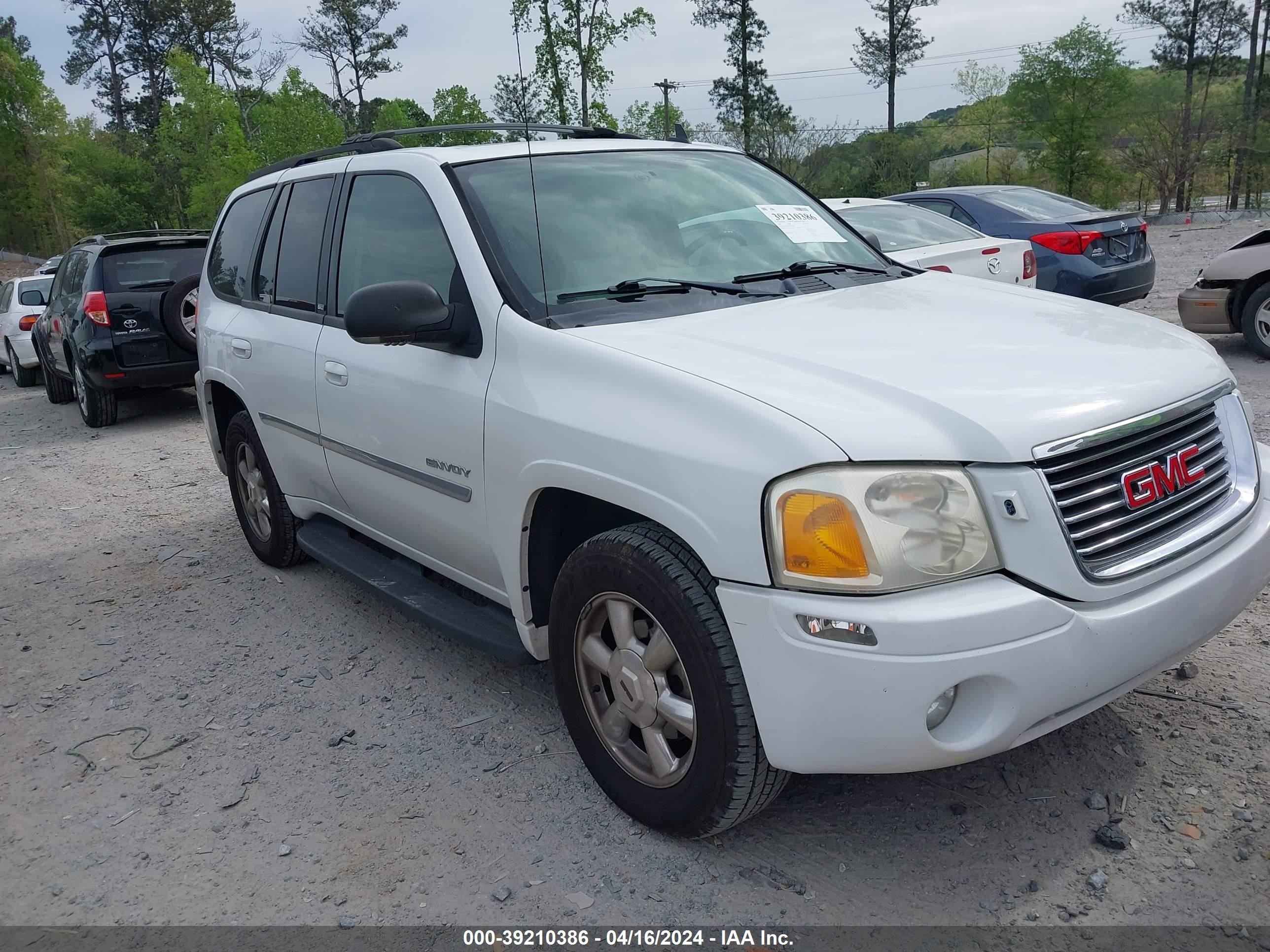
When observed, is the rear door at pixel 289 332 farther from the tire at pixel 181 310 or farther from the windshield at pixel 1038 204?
the windshield at pixel 1038 204

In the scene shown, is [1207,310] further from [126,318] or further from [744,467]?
[126,318]

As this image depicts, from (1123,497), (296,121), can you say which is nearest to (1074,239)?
(1123,497)

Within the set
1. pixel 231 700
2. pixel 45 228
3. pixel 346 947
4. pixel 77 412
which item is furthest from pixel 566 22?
pixel 45 228

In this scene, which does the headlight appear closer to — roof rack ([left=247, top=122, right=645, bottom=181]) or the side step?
the side step

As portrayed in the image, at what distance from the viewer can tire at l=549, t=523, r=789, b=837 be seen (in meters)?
2.44

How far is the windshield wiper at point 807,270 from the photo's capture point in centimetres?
346

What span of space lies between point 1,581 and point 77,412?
23.8 ft

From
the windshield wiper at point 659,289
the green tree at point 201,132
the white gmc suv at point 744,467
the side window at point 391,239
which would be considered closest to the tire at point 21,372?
the white gmc suv at point 744,467

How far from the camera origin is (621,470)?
8.49 feet

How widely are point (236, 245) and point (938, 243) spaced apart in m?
5.25

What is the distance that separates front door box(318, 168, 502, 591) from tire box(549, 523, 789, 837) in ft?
1.71

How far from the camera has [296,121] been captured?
1185 inches

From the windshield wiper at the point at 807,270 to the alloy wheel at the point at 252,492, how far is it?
276 centimetres

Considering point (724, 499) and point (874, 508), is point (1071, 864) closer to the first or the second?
point (874, 508)
